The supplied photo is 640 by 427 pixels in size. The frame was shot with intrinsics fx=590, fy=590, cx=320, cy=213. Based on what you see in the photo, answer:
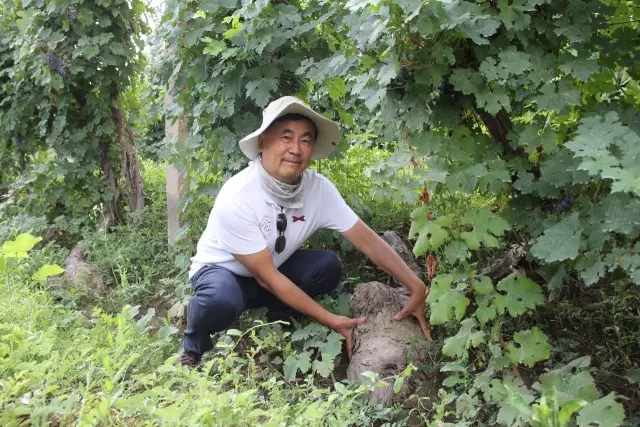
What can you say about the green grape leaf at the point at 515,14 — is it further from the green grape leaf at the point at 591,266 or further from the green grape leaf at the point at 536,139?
the green grape leaf at the point at 591,266

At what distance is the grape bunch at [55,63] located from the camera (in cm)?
486

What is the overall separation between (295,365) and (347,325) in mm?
369

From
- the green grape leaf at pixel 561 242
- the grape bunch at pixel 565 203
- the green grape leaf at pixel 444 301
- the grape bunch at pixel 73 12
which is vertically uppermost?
the grape bunch at pixel 73 12

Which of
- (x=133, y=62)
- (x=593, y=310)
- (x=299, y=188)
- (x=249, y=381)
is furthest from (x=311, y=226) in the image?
(x=133, y=62)

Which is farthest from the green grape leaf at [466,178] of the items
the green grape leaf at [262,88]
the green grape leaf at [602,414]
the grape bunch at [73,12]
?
the grape bunch at [73,12]

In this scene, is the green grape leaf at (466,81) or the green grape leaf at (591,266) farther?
the green grape leaf at (466,81)

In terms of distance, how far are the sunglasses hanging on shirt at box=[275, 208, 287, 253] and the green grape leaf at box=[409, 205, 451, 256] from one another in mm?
870

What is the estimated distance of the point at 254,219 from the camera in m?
2.84

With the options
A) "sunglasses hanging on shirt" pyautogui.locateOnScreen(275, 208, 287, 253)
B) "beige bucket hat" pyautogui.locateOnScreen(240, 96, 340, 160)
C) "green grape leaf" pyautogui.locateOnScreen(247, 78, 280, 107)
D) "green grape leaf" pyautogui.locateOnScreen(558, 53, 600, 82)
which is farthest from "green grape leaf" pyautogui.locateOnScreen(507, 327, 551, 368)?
"green grape leaf" pyautogui.locateOnScreen(247, 78, 280, 107)

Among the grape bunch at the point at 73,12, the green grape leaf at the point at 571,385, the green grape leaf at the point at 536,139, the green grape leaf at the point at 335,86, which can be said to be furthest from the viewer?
the grape bunch at the point at 73,12

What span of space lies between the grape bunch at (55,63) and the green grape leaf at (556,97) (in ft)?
13.4

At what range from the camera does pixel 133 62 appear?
513 cm

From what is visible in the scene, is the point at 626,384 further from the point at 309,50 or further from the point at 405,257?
the point at 309,50

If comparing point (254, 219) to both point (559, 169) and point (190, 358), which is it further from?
point (559, 169)
